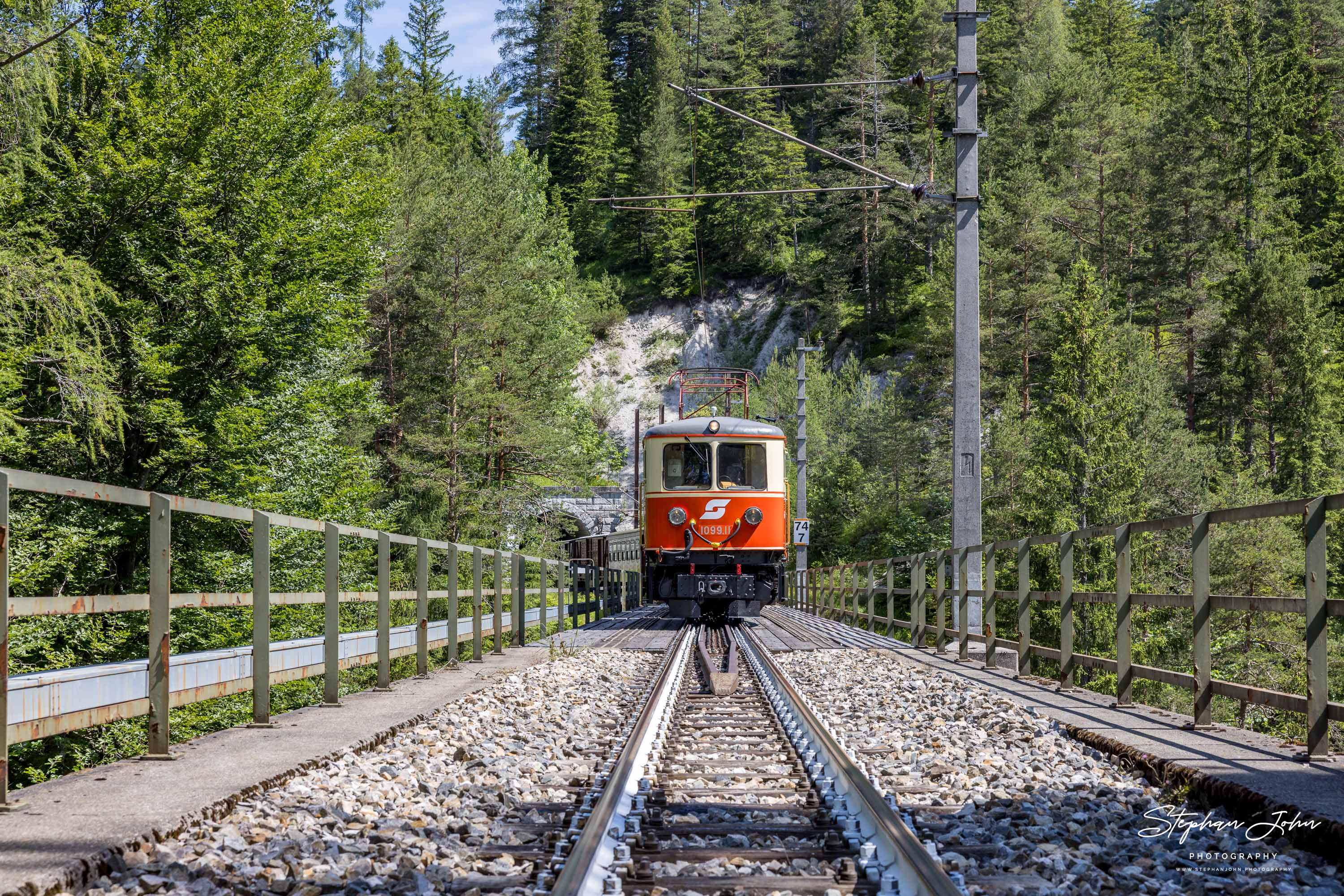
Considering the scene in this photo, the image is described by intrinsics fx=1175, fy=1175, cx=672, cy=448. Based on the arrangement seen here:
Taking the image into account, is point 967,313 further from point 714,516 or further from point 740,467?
point 714,516

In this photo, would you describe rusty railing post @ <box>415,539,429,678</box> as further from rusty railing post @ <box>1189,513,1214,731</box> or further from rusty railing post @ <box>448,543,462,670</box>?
rusty railing post @ <box>1189,513,1214,731</box>

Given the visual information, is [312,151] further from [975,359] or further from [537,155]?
[537,155]

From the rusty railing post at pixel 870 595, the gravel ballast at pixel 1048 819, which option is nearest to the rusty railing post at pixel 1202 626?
the gravel ballast at pixel 1048 819

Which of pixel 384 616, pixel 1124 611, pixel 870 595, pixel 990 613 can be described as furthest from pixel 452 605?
pixel 870 595

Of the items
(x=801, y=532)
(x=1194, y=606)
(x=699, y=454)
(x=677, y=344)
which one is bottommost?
(x=1194, y=606)

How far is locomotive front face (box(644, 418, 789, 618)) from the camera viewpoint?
16.9 meters

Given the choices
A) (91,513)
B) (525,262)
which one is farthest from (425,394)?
(91,513)

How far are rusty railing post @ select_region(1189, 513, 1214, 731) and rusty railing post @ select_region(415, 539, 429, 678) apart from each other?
17.6 ft

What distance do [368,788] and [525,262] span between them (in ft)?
135

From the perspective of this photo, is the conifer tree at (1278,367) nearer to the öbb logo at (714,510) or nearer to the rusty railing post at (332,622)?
the öbb logo at (714,510)

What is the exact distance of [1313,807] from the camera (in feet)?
14.3

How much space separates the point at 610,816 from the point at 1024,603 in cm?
634

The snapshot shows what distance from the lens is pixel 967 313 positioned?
1323 cm

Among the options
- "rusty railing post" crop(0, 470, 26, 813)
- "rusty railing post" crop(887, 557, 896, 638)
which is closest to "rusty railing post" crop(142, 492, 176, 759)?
"rusty railing post" crop(0, 470, 26, 813)
